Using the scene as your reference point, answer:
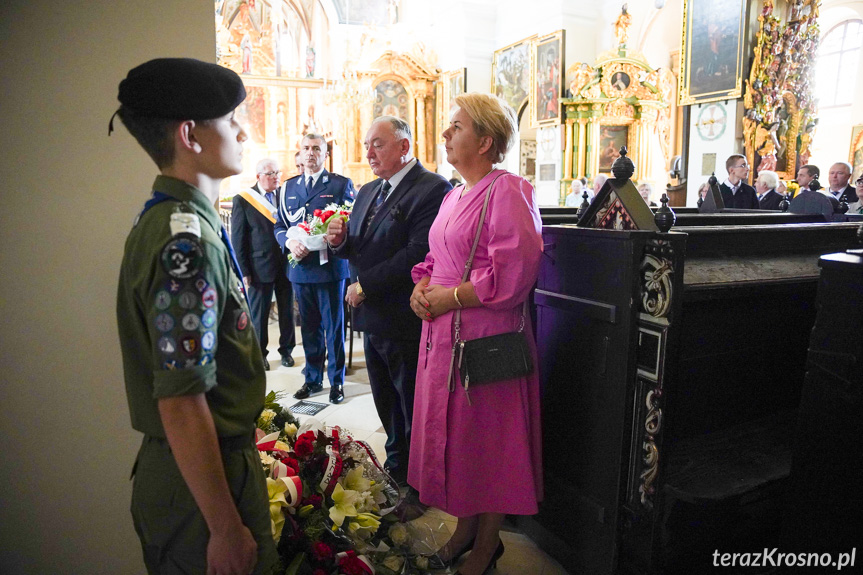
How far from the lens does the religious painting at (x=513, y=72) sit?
12711 millimetres

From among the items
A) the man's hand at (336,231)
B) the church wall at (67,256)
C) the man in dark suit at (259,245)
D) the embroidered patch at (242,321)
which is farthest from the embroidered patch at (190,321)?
the man in dark suit at (259,245)

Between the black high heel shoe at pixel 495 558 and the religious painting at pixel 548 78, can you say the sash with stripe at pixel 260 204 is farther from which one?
the religious painting at pixel 548 78

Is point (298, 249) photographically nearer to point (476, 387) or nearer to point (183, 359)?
point (476, 387)

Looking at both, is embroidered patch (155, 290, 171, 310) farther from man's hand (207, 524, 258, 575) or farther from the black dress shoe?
the black dress shoe

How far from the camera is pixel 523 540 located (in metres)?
2.46

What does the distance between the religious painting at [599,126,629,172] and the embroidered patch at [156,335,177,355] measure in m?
11.9

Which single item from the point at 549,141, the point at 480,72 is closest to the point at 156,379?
the point at 549,141

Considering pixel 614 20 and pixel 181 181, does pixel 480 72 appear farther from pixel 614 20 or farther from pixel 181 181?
pixel 181 181

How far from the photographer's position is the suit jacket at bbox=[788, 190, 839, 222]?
433 cm

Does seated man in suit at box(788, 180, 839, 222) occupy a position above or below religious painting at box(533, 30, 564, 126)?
below

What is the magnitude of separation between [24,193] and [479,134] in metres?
1.33

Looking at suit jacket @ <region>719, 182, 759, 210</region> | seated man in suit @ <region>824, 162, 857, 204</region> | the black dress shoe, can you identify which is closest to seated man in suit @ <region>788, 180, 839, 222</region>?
suit jacket @ <region>719, 182, 759, 210</region>

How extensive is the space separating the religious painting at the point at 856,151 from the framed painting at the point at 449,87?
8.28 metres

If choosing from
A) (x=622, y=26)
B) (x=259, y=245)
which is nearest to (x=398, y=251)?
(x=259, y=245)
